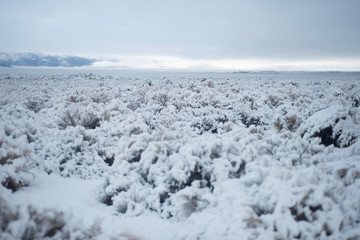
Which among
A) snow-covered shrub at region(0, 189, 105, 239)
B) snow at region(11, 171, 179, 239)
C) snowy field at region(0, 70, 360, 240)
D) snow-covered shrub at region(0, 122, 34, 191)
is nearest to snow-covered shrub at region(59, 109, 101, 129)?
snowy field at region(0, 70, 360, 240)

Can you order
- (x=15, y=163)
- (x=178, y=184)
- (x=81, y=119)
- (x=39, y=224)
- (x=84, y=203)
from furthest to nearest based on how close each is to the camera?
1. (x=81, y=119)
2. (x=15, y=163)
3. (x=178, y=184)
4. (x=84, y=203)
5. (x=39, y=224)

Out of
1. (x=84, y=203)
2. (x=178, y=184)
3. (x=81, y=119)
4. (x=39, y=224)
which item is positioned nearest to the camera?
(x=39, y=224)

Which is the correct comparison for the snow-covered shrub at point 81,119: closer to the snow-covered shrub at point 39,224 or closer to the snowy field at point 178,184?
the snowy field at point 178,184

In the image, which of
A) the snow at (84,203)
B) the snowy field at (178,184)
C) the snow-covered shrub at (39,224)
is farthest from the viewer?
the snow at (84,203)

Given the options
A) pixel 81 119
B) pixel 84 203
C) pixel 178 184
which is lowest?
pixel 84 203

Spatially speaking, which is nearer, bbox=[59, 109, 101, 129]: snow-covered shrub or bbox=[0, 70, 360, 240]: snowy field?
bbox=[0, 70, 360, 240]: snowy field

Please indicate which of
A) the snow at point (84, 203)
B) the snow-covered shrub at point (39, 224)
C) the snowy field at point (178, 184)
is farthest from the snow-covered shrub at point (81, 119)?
the snow-covered shrub at point (39, 224)

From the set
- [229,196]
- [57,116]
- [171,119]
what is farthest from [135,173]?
[57,116]

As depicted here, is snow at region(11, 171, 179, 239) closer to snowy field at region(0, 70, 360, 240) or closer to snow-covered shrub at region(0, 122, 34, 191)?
snowy field at region(0, 70, 360, 240)

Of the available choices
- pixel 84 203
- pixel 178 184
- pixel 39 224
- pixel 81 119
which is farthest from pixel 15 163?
pixel 81 119

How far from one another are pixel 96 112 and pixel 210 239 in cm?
640

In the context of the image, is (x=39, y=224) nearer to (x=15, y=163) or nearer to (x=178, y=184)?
(x=178, y=184)

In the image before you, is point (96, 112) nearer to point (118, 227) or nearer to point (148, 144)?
point (148, 144)

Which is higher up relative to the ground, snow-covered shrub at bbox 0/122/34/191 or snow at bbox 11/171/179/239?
snow-covered shrub at bbox 0/122/34/191
